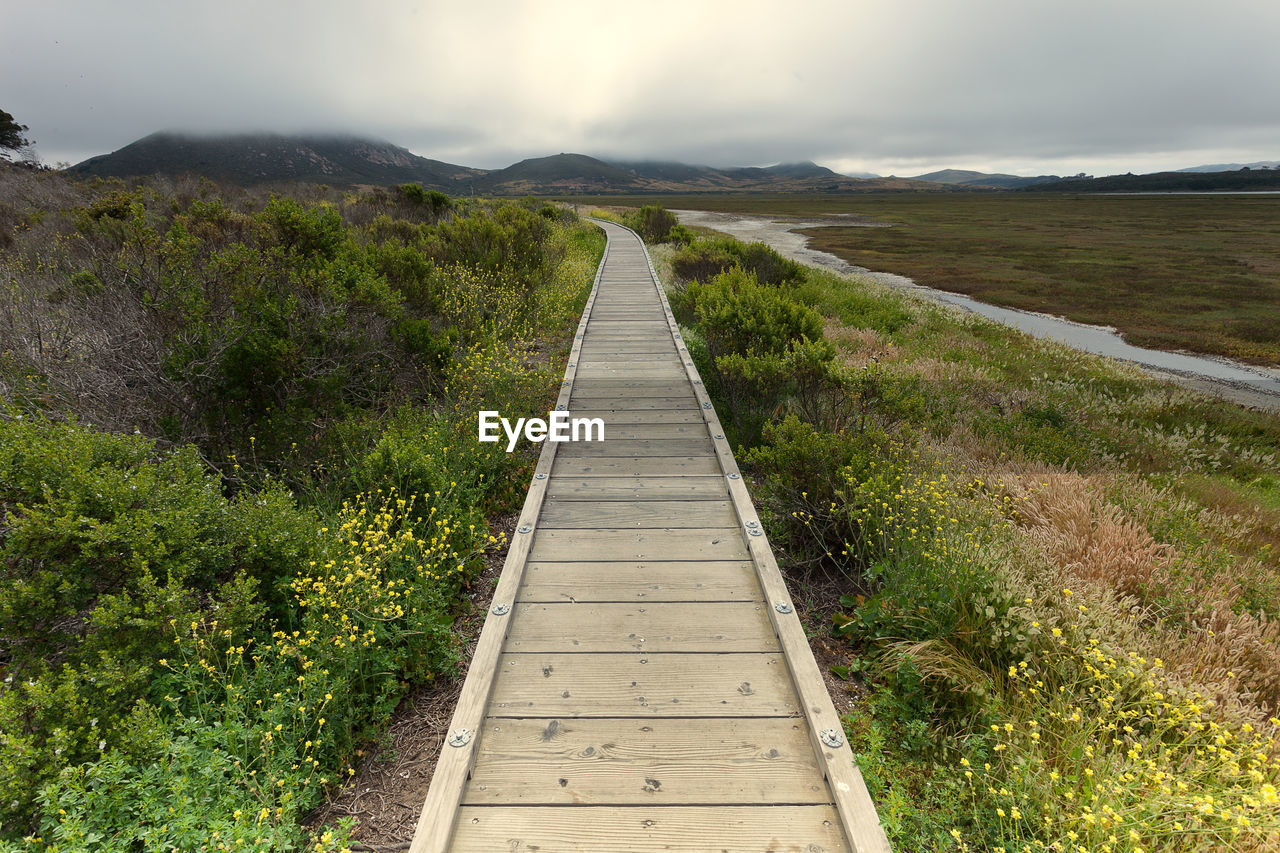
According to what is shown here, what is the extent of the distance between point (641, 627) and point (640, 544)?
0.87m

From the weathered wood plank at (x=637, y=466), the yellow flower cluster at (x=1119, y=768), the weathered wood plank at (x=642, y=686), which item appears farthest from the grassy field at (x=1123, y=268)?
the weathered wood plank at (x=642, y=686)

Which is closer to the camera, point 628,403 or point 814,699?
point 814,699

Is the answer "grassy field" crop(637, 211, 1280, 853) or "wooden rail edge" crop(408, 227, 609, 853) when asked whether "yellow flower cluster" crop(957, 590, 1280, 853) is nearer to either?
"grassy field" crop(637, 211, 1280, 853)

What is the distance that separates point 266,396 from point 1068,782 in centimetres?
627

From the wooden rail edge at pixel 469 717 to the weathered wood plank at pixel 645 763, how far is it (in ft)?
0.34

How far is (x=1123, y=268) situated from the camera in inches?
1215

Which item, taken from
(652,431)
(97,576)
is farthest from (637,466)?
(97,576)

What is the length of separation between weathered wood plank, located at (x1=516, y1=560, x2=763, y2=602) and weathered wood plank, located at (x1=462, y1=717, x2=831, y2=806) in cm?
92

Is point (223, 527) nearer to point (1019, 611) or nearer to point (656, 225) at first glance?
point (1019, 611)

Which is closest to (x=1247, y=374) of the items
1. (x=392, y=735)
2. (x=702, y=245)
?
(x=702, y=245)

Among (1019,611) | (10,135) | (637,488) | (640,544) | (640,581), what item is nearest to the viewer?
(1019,611)

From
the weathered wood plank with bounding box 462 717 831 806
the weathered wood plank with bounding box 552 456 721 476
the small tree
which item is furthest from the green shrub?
the small tree

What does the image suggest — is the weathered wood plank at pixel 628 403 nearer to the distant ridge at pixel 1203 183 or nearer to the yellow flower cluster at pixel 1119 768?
the yellow flower cluster at pixel 1119 768

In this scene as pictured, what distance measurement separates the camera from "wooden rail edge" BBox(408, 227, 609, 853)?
2173 mm
